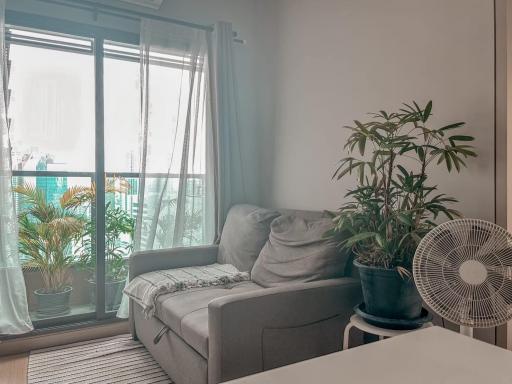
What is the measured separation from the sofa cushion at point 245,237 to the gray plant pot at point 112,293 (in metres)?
0.80

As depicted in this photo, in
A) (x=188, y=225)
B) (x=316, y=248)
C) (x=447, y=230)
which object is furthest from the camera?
(x=188, y=225)

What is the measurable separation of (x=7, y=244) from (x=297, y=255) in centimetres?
179

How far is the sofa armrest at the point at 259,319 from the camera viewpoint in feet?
5.15

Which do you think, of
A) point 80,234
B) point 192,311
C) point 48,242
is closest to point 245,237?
point 192,311

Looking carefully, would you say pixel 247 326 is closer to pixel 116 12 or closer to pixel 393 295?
pixel 393 295

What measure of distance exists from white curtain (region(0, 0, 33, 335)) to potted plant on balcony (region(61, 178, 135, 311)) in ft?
1.52

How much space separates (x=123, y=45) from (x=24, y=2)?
66 centimetres

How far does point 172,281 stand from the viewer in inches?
91.2

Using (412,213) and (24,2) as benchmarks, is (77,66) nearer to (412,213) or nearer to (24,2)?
(24,2)

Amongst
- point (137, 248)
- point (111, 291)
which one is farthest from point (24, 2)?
point (111, 291)

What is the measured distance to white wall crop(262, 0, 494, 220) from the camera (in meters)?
1.73

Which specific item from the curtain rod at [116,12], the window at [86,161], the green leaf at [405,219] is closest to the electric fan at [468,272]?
the green leaf at [405,219]

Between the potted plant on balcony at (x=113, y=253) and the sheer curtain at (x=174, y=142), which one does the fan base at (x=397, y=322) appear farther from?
the potted plant on balcony at (x=113, y=253)

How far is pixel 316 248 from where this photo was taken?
2.06 metres
